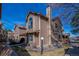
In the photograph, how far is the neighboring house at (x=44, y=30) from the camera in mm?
2006

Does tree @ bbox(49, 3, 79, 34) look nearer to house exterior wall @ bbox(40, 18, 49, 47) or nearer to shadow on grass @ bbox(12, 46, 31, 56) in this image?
house exterior wall @ bbox(40, 18, 49, 47)

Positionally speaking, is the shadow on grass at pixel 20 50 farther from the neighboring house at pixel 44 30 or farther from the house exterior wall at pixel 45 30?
the house exterior wall at pixel 45 30

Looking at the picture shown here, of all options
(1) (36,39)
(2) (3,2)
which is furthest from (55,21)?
(2) (3,2)

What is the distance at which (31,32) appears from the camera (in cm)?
202

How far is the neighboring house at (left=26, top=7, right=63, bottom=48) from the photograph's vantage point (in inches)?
79.0

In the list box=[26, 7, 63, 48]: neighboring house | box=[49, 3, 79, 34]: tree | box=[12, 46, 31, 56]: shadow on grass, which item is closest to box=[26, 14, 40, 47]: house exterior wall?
box=[26, 7, 63, 48]: neighboring house

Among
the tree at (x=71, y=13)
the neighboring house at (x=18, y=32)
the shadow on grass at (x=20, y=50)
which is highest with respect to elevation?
the tree at (x=71, y=13)

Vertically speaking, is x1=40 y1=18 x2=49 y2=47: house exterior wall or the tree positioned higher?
the tree

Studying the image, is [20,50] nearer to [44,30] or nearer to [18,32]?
[18,32]

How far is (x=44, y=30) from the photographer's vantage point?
203cm

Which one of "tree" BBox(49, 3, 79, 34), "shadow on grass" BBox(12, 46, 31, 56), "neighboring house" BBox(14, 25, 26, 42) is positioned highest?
"tree" BBox(49, 3, 79, 34)

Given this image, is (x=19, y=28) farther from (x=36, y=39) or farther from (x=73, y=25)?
(x=73, y=25)

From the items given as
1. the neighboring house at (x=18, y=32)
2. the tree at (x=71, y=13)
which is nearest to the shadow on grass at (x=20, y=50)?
the neighboring house at (x=18, y=32)

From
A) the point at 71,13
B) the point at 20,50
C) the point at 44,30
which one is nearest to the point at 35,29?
the point at 44,30
